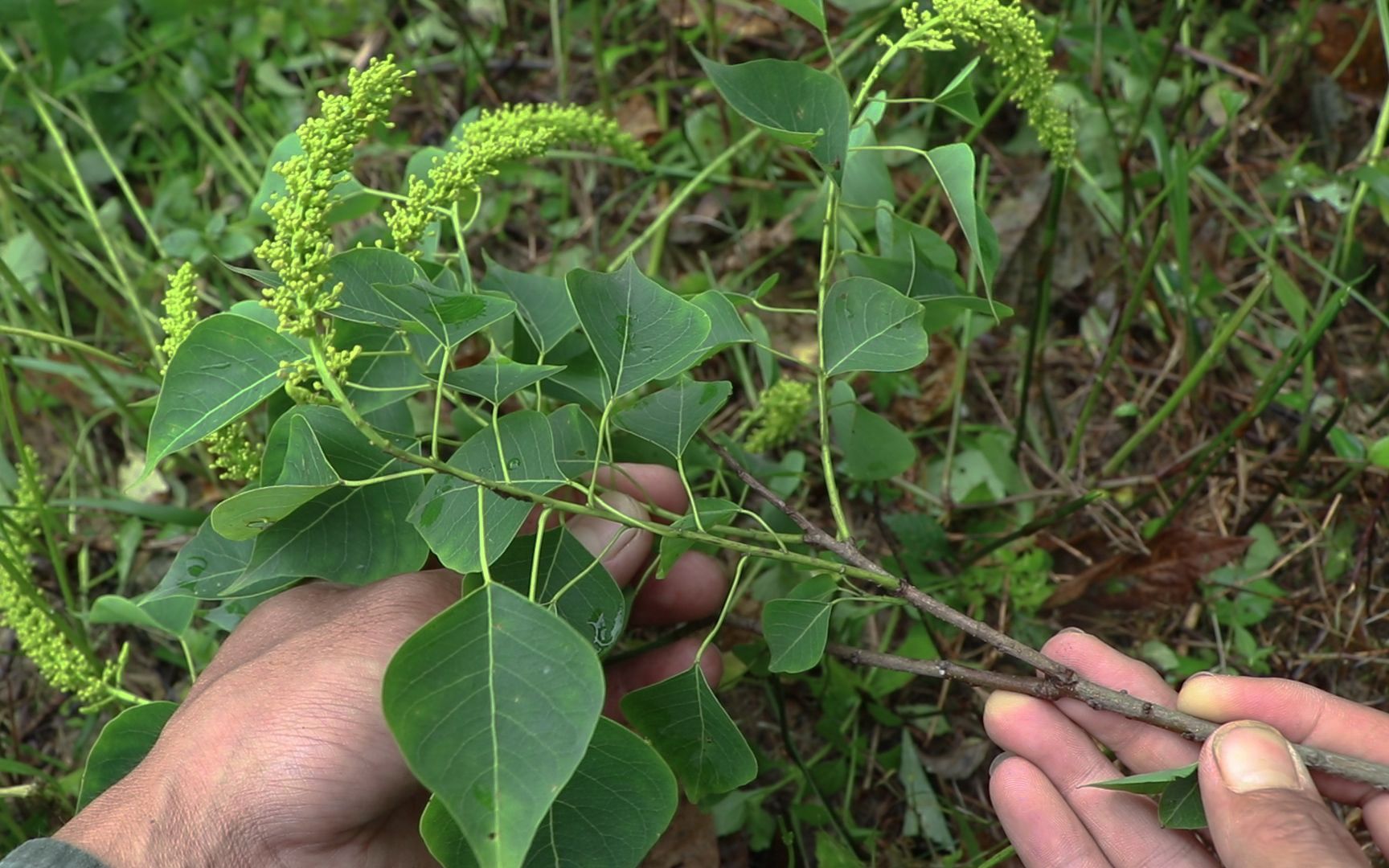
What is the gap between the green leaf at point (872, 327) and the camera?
1204 millimetres

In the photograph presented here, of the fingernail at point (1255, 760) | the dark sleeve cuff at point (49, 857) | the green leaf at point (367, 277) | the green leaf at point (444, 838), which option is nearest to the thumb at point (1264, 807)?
the fingernail at point (1255, 760)

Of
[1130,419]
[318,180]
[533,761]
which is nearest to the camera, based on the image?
[533,761]

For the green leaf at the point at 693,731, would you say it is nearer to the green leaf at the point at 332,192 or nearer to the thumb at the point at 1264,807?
the thumb at the point at 1264,807

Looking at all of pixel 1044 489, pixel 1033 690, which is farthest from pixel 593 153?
pixel 1033 690

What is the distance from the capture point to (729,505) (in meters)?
1.17

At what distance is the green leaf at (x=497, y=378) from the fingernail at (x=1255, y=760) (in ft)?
2.79

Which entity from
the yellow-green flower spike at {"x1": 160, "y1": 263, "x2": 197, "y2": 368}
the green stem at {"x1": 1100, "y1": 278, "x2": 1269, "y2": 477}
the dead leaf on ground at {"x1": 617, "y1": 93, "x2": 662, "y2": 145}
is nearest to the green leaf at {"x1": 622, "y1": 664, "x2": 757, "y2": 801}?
the yellow-green flower spike at {"x1": 160, "y1": 263, "x2": 197, "y2": 368}

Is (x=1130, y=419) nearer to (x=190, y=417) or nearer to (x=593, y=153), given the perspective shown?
(x=593, y=153)

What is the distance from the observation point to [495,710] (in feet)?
2.93

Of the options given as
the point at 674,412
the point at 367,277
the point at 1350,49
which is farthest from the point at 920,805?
the point at 1350,49

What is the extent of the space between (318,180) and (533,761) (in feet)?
2.00

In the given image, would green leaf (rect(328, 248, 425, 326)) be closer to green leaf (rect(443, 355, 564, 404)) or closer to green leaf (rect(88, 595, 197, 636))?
green leaf (rect(443, 355, 564, 404))

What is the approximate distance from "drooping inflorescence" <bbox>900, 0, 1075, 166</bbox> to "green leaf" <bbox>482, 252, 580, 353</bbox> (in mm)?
542

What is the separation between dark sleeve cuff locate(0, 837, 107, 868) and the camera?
107cm
